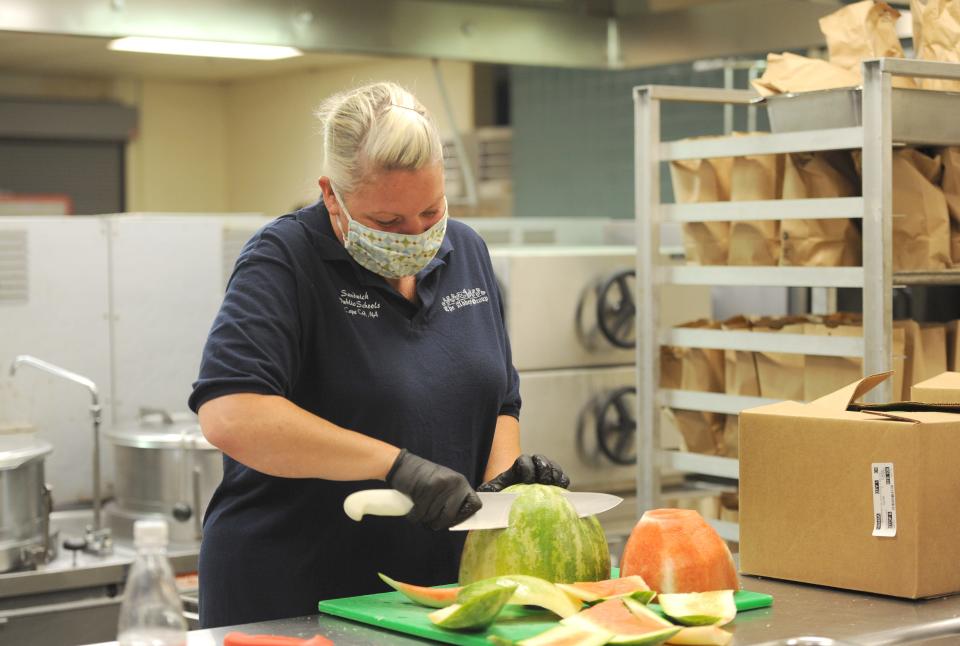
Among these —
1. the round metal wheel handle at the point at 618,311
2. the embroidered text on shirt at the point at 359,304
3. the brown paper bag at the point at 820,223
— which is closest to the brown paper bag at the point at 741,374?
the brown paper bag at the point at 820,223

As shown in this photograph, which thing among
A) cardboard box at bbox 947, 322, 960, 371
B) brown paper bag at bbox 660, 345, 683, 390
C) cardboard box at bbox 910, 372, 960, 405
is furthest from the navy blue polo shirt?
cardboard box at bbox 947, 322, 960, 371

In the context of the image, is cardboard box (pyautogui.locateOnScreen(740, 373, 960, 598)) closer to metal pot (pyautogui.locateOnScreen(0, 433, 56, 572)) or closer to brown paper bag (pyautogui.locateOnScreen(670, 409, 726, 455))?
brown paper bag (pyautogui.locateOnScreen(670, 409, 726, 455))

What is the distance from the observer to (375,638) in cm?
158

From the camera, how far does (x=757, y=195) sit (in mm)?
2881

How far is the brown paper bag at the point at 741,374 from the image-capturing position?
2.98 metres

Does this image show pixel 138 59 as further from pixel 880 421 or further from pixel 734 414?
pixel 880 421

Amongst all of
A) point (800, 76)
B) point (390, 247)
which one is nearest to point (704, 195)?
point (800, 76)

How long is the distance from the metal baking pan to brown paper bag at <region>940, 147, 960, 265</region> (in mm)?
172

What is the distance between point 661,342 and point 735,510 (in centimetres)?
55

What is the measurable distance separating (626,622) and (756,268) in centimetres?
148

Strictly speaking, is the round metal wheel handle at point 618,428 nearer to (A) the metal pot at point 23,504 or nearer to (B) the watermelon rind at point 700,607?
(A) the metal pot at point 23,504

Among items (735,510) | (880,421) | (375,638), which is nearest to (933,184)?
(735,510)

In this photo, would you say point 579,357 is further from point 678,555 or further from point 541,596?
point 541,596

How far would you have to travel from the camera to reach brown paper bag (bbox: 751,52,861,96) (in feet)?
8.90
